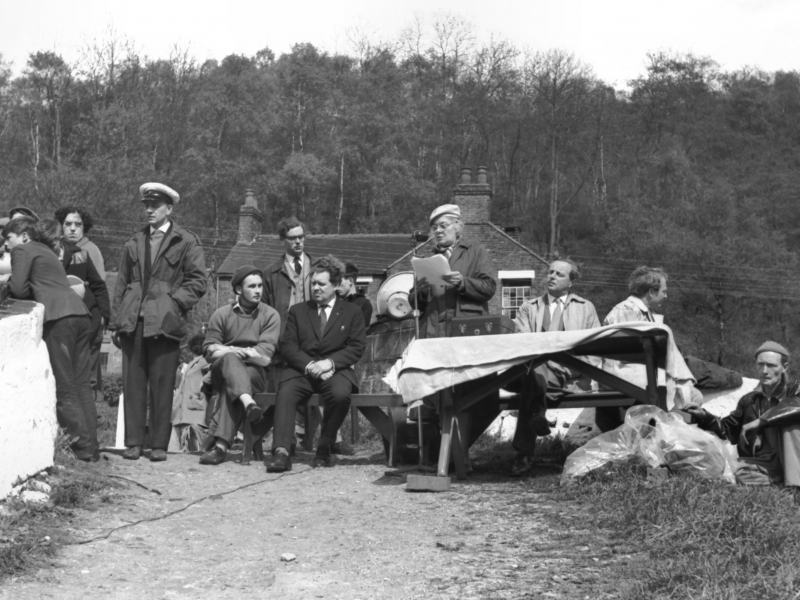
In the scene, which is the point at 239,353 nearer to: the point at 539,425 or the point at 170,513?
the point at 170,513

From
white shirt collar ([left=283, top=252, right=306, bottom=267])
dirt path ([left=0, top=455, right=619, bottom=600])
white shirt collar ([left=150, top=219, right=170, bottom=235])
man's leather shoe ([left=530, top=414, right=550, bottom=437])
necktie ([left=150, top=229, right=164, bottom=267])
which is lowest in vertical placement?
dirt path ([left=0, top=455, right=619, bottom=600])

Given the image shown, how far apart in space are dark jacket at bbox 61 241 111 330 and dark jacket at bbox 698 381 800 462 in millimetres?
4557

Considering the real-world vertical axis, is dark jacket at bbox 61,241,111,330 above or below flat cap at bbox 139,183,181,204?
below

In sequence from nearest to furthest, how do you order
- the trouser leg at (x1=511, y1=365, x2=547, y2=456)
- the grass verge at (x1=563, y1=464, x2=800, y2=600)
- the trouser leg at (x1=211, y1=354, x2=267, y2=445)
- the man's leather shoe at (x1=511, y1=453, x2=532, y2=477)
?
the grass verge at (x1=563, y1=464, x2=800, y2=600)
the man's leather shoe at (x1=511, y1=453, x2=532, y2=477)
the trouser leg at (x1=511, y1=365, x2=547, y2=456)
the trouser leg at (x1=211, y1=354, x2=267, y2=445)

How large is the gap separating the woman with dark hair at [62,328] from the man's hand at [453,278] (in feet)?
8.13

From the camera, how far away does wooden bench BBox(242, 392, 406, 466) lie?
25.2ft

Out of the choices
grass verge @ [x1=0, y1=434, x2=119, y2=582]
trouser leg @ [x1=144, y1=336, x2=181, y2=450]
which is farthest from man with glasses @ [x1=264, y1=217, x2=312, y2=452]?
grass verge @ [x1=0, y1=434, x2=119, y2=582]

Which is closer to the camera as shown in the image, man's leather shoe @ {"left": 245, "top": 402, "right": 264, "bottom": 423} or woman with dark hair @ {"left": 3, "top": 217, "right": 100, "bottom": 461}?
woman with dark hair @ {"left": 3, "top": 217, "right": 100, "bottom": 461}

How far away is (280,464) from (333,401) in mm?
646

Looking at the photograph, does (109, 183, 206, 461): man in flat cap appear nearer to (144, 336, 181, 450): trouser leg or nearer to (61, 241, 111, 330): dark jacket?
(144, 336, 181, 450): trouser leg

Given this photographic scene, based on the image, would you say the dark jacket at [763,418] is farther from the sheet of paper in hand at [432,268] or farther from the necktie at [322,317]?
the necktie at [322,317]

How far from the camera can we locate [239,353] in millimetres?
8109

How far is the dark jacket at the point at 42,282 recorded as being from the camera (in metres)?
6.71

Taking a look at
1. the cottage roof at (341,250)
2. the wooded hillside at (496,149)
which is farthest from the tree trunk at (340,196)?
the cottage roof at (341,250)
